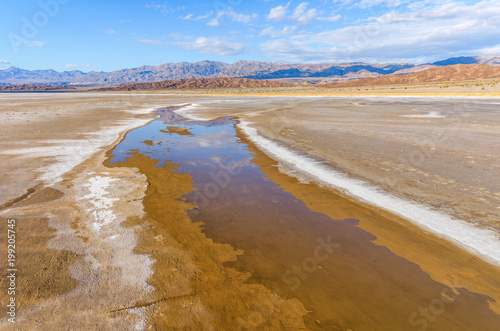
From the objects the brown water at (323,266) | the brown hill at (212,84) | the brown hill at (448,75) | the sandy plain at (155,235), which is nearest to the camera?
the brown water at (323,266)

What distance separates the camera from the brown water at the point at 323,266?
335cm

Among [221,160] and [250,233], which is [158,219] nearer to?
[250,233]

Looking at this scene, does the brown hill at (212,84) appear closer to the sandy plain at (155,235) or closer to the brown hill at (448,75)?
the brown hill at (448,75)

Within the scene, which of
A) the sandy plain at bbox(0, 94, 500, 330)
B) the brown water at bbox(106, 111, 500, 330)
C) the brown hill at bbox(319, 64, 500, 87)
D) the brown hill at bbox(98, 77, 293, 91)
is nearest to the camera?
the brown water at bbox(106, 111, 500, 330)

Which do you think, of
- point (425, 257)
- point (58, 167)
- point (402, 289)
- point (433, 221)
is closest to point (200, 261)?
point (402, 289)

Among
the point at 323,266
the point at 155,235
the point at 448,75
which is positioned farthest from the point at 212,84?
the point at 323,266

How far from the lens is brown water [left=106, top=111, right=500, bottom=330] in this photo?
335 cm

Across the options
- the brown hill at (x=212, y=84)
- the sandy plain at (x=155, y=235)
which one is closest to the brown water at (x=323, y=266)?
the sandy plain at (x=155, y=235)

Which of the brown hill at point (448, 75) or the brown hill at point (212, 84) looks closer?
the brown hill at point (448, 75)

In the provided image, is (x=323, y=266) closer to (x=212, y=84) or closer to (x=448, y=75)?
(x=448, y=75)

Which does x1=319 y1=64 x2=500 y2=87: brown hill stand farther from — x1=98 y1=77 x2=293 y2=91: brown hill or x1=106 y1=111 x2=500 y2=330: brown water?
x1=106 y1=111 x2=500 y2=330: brown water

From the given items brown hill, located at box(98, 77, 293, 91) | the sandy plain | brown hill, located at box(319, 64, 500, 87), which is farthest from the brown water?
brown hill, located at box(98, 77, 293, 91)

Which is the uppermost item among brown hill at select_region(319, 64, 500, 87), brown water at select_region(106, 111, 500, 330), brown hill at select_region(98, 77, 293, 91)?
brown hill at select_region(98, 77, 293, 91)

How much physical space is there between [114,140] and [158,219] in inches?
421
